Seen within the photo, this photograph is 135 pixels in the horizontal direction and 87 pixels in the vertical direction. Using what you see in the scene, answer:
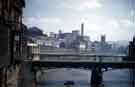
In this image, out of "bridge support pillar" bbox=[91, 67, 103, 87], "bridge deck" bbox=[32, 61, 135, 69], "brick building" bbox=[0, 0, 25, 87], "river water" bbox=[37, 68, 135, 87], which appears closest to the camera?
"brick building" bbox=[0, 0, 25, 87]

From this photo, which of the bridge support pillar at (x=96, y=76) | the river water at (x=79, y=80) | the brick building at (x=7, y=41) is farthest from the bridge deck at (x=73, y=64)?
the brick building at (x=7, y=41)

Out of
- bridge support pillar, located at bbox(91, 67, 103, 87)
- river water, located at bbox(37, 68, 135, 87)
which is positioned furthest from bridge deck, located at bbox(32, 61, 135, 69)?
river water, located at bbox(37, 68, 135, 87)

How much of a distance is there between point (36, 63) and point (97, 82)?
7.76m

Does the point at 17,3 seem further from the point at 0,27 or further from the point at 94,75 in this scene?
the point at 94,75

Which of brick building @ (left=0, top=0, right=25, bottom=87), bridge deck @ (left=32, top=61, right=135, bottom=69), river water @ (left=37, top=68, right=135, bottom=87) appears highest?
brick building @ (left=0, top=0, right=25, bottom=87)

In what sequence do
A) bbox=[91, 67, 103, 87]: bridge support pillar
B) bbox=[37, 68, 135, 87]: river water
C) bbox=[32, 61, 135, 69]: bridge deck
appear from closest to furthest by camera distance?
bbox=[32, 61, 135, 69]: bridge deck < bbox=[91, 67, 103, 87]: bridge support pillar < bbox=[37, 68, 135, 87]: river water

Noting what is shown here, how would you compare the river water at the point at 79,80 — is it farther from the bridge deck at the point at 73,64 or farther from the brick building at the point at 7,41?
the brick building at the point at 7,41

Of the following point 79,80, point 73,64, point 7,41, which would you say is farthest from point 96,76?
point 7,41

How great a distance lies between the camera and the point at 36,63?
29.9 m

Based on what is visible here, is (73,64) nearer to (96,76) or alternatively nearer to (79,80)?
(96,76)

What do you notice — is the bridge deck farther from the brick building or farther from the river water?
the brick building

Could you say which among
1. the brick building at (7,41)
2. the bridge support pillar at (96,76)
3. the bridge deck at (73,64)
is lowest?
the bridge support pillar at (96,76)

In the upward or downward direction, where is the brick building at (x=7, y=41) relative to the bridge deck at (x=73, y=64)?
upward

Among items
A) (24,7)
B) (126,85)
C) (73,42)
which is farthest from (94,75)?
(73,42)
